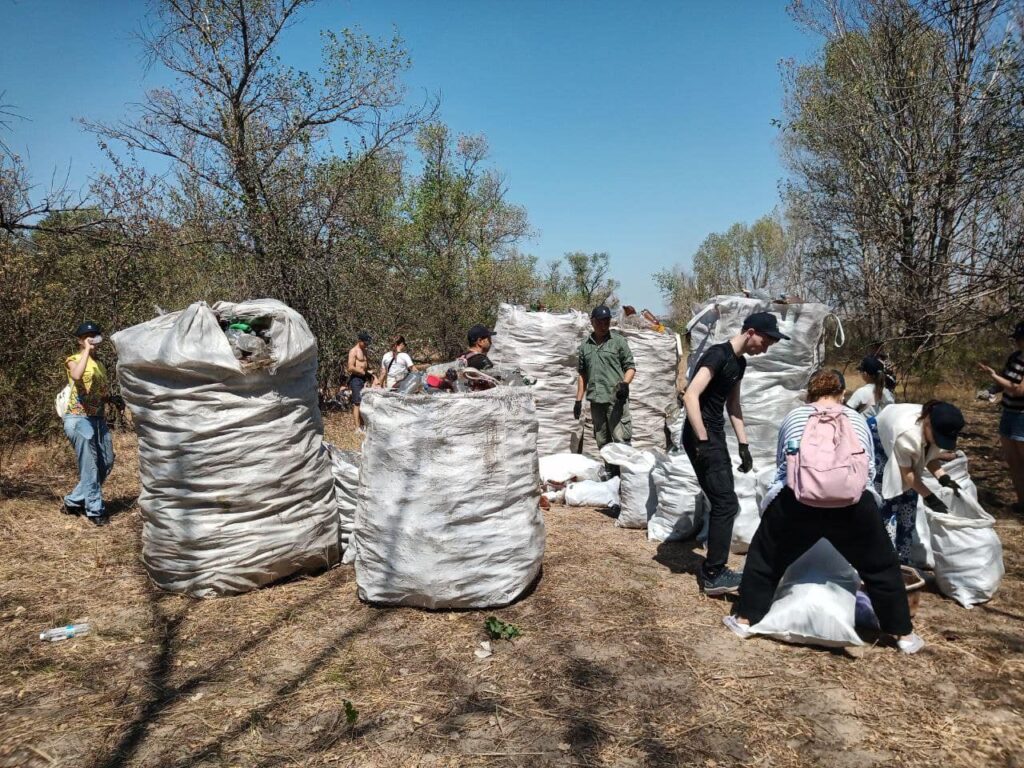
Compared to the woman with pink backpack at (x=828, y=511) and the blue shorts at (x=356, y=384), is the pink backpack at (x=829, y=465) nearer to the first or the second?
the woman with pink backpack at (x=828, y=511)

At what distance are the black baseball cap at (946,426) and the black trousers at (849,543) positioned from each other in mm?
604

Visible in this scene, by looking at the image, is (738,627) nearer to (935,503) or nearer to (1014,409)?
(935,503)

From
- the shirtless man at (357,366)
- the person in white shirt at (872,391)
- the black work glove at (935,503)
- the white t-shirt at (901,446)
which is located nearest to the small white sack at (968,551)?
the black work glove at (935,503)

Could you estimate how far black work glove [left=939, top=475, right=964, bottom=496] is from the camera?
120 inches

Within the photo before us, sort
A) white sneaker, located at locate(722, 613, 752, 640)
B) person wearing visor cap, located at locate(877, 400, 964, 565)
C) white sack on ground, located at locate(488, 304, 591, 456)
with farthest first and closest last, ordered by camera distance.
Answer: white sack on ground, located at locate(488, 304, 591, 456)
person wearing visor cap, located at locate(877, 400, 964, 565)
white sneaker, located at locate(722, 613, 752, 640)

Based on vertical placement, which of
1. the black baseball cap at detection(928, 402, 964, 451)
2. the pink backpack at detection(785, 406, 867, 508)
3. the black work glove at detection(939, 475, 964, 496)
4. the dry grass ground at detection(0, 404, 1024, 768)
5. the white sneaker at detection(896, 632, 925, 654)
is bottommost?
the dry grass ground at detection(0, 404, 1024, 768)

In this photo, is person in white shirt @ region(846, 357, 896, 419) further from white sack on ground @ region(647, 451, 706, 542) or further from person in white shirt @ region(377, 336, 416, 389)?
person in white shirt @ region(377, 336, 416, 389)

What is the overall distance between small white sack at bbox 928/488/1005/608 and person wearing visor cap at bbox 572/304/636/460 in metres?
2.46

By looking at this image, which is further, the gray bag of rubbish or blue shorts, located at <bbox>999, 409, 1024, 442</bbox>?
blue shorts, located at <bbox>999, 409, 1024, 442</bbox>

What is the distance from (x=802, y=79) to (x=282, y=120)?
11.5m

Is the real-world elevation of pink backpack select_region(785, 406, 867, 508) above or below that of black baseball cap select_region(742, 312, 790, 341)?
below

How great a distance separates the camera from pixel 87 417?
451 cm

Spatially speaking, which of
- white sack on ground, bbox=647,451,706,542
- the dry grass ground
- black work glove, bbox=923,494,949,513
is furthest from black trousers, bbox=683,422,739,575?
black work glove, bbox=923,494,949,513

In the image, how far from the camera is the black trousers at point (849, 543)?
2.58 metres
